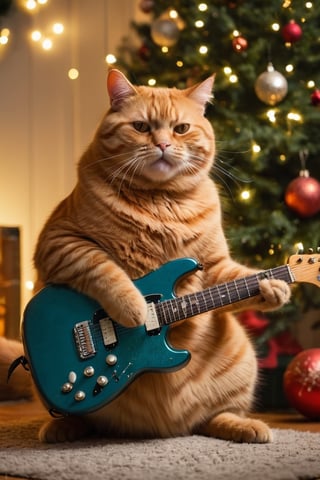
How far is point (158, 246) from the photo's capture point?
164cm

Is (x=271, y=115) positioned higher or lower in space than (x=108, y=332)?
higher

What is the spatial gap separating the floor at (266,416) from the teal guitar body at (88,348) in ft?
1.84

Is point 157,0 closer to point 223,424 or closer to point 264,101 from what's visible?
point 264,101

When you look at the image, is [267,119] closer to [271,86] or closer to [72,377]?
[271,86]

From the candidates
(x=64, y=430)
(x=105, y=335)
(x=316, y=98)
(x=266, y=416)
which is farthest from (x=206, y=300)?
(x=316, y=98)

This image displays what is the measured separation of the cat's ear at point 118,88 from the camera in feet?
5.58

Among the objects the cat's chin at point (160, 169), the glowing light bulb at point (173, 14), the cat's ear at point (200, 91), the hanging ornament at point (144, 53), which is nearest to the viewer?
the cat's chin at point (160, 169)

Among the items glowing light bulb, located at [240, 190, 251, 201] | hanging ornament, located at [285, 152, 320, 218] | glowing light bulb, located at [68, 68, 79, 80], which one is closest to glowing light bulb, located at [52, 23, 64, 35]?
glowing light bulb, located at [68, 68, 79, 80]

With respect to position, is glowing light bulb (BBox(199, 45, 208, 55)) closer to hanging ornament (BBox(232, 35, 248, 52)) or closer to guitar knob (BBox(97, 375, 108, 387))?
hanging ornament (BBox(232, 35, 248, 52))

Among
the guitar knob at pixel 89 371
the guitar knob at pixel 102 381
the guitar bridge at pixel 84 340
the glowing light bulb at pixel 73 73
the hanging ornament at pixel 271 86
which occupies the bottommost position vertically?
the guitar knob at pixel 102 381

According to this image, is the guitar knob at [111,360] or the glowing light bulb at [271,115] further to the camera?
the glowing light bulb at [271,115]

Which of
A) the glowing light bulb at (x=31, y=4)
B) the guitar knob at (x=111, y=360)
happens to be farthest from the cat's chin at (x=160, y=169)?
the glowing light bulb at (x=31, y=4)

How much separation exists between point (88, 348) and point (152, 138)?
49 cm

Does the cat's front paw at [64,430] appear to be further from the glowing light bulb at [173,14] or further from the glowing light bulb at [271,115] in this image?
the glowing light bulb at [173,14]
